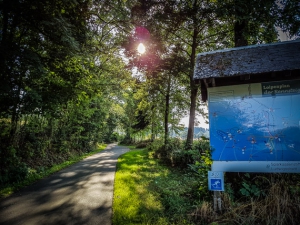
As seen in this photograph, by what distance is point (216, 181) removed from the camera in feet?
15.1

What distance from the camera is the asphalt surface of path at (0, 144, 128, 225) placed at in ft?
14.4

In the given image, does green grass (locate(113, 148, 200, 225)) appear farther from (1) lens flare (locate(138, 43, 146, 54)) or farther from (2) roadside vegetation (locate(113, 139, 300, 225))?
(1) lens flare (locate(138, 43, 146, 54))

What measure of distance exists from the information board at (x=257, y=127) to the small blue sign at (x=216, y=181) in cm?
15

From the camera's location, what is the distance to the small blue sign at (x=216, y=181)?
14.9 ft

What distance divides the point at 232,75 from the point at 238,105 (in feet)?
3.00

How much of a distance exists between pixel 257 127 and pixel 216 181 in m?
1.95

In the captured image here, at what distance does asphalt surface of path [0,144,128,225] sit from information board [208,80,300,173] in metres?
3.88

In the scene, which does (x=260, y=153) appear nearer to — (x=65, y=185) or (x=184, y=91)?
(x=65, y=185)

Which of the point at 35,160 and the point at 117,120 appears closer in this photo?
the point at 35,160

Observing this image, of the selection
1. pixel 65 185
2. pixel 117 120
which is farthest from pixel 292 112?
pixel 117 120

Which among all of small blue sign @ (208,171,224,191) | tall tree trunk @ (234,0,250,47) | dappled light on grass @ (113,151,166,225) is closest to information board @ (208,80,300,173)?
small blue sign @ (208,171,224,191)

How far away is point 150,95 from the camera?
17.7 meters

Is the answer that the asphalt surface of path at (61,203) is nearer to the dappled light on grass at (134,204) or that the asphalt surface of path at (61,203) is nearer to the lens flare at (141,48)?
the dappled light on grass at (134,204)

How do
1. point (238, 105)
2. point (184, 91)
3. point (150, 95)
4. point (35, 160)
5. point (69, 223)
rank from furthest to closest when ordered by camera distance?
1. point (150, 95)
2. point (184, 91)
3. point (35, 160)
4. point (238, 105)
5. point (69, 223)
